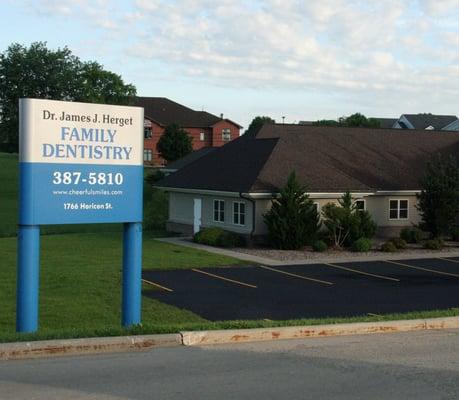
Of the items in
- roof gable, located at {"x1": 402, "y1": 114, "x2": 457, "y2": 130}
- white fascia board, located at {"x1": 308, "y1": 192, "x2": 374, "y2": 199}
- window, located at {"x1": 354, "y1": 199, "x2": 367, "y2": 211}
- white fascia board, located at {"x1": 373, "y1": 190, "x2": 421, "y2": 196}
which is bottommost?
window, located at {"x1": 354, "y1": 199, "x2": 367, "y2": 211}

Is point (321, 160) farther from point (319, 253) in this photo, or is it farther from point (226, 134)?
point (226, 134)

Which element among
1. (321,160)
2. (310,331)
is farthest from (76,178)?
(321,160)

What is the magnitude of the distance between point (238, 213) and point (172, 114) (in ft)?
241

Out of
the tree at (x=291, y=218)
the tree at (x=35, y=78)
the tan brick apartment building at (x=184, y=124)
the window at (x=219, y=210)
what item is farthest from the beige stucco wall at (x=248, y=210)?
the tan brick apartment building at (x=184, y=124)

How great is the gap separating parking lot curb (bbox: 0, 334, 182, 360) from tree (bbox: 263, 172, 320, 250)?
20089 millimetres

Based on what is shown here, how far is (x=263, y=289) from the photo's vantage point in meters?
18.7

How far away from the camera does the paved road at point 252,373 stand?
715cm

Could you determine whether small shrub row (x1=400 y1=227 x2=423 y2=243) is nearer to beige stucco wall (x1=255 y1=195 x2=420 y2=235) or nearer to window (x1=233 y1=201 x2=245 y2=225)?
beige stucco wall (x1=255 y1=195 x2=420 y2=235)

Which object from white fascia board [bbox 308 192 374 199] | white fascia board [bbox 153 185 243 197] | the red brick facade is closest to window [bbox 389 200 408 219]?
white fascia board [bbox 308 192 374 199]

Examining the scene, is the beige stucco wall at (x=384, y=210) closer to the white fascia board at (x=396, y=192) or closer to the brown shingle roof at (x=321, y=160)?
the white fascia board at (x=396, y=192)

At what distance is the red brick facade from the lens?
320ft

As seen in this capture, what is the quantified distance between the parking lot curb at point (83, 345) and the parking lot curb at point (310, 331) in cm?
37

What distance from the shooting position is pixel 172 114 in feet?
339

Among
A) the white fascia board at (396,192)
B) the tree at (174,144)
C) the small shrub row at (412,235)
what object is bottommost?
the small shrub row at (412,235)
